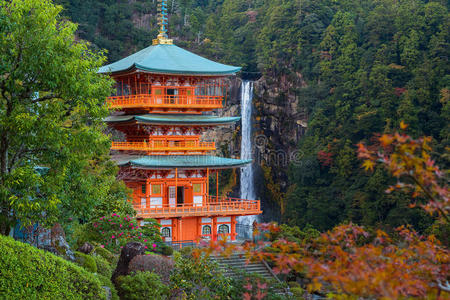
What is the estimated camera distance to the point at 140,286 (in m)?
14.7

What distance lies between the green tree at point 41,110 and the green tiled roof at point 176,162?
12.6 m

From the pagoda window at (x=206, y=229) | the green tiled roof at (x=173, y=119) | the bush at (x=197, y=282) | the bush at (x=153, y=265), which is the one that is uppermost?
the green tiled roof at (x=173, y=119)

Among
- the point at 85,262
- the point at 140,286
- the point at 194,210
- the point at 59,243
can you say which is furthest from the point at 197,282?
the point at 194,210

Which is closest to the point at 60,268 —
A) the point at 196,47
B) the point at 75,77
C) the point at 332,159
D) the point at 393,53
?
the point at 75,77

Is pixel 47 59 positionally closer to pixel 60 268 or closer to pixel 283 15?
pixel 60 268

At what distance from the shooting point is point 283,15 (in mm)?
53312

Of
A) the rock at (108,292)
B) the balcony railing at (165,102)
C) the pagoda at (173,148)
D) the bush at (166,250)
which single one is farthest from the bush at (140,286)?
the balcony railing at (165,102)

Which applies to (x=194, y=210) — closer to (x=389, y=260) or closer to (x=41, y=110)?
(x=41, y=110)

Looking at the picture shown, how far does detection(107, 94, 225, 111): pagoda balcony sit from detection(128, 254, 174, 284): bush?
12.2 m

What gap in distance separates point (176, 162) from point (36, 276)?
1588cm

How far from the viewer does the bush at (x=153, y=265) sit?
15539 mm

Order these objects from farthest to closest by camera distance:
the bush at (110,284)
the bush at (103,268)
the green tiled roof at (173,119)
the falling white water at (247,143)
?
1. the falling white water at (247,143)
2. the green tiled roof at (173,119)
3. the bush at (103,268)
4. the bush at (110,284)

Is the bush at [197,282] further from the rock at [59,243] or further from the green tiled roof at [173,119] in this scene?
the green tiled roof at [173,119]

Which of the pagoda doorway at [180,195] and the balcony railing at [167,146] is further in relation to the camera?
the pagoda doorway at [180,195]
